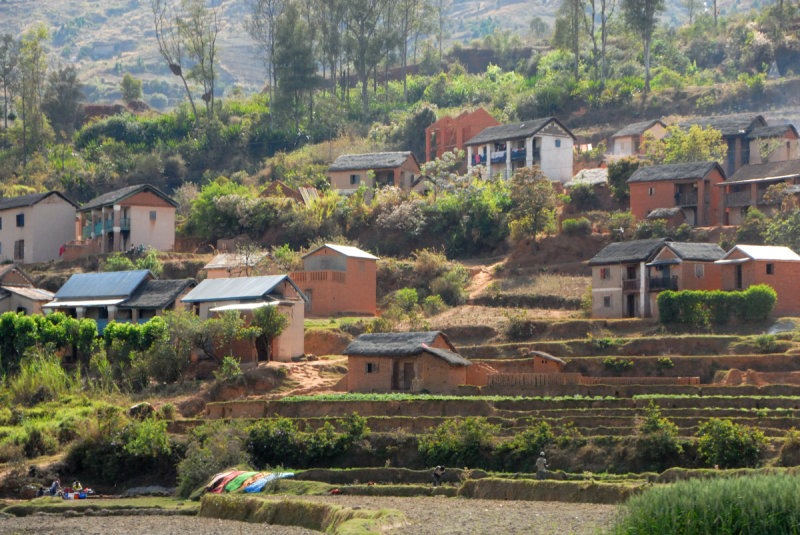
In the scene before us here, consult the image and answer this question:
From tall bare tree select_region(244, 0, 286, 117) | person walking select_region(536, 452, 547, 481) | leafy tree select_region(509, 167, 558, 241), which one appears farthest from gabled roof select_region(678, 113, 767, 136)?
person walking select_region(536, 452, 547, 481)

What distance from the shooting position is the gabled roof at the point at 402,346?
48.4 metres

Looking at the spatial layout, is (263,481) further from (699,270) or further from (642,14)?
(642,14)

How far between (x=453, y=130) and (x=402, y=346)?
4198 centimetres

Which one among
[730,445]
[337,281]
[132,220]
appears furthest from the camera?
[132,220]

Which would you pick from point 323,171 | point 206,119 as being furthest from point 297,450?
point 206,119

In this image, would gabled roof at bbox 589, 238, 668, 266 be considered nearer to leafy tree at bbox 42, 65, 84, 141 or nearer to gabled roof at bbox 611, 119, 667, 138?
gabled roof at bbox 611, 119, 667, 138

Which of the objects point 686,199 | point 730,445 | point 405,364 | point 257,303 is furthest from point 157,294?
point 730,445

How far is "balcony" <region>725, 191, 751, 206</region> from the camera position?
6831 cm

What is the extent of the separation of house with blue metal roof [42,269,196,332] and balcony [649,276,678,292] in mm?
21722

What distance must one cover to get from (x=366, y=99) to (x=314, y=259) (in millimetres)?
40645

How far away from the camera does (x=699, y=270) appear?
187 ft

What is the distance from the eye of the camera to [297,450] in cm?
4162

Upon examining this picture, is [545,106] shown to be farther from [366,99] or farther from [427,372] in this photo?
[427,372]

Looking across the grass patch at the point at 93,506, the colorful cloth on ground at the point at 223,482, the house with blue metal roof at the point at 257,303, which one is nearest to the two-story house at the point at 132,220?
the house with blue metal roof at the point at 257,303
